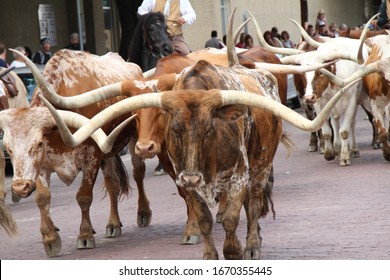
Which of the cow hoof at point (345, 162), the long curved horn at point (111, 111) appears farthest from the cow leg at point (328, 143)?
the long curved horn at point (111, 111)

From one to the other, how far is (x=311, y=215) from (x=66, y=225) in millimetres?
2762

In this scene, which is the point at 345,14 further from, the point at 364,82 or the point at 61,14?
the point at 364,82

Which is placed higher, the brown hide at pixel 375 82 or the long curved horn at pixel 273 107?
the long curved horn at pixel 273 107

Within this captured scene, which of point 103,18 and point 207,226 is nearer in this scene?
point 207,226

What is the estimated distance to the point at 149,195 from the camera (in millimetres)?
16047

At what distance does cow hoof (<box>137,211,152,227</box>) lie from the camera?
13344 millimetres

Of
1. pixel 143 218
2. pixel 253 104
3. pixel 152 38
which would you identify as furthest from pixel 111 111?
pixel 152 38

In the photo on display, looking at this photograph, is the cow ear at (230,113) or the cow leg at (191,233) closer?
the cow ear at (230,113)

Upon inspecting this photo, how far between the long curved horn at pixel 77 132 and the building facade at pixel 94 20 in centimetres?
1399

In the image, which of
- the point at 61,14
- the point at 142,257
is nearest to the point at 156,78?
the point at 142,257

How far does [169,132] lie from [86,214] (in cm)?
273

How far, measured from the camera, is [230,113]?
9.58 metres

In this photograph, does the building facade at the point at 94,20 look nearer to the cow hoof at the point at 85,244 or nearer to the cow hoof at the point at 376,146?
the cow hoof at the point at 376,146

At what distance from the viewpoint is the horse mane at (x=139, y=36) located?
1552 cm
